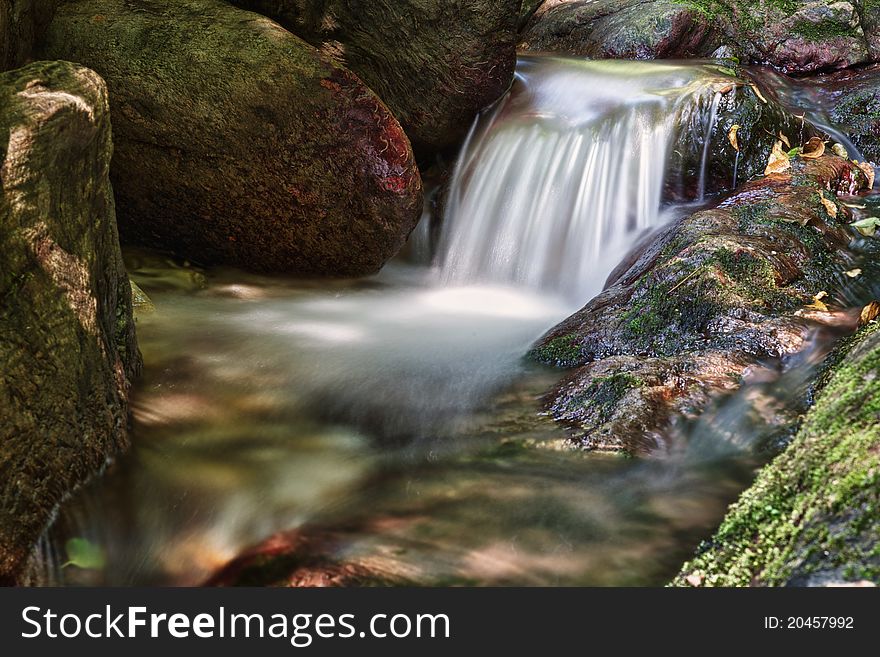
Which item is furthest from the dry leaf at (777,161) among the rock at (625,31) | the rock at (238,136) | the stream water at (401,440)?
the rock at (625,31)

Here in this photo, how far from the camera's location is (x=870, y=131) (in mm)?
7402

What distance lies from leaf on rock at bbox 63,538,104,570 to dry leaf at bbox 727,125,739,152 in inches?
225

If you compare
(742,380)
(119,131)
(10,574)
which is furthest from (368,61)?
(10,574)

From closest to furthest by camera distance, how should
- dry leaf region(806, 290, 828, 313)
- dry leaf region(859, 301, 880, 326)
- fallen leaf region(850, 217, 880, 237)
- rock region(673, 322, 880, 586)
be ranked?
rock region(673, 322, 880, 586)
dry leaf region(859, 301, 880, 326)
dry leaf region(806, 290, 828, 313)
fallen leaf region(850, 217, 880, 237)

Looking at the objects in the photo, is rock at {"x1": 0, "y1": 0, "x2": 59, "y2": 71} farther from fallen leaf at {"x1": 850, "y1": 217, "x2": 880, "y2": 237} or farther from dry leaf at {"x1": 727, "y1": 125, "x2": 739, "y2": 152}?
fallen leaf at {"x1": 850, "y1": 217, "x2": 880, "y2": 237}

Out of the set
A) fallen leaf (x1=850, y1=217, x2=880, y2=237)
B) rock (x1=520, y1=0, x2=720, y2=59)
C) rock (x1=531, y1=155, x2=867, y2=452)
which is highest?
rock (x1=520, y1=0, x2=720, y2=59)

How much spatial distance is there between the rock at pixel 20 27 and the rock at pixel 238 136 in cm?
10

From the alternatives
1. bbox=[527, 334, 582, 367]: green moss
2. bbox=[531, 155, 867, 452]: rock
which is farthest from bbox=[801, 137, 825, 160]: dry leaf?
bbox=[527, 334, 582, 367]: green moss

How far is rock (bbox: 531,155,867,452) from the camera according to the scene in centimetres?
350

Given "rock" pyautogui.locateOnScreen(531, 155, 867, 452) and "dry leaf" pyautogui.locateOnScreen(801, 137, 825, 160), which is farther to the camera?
"dry leaf" pyautogui.locateOnScreen(801, 137, 825, 160)

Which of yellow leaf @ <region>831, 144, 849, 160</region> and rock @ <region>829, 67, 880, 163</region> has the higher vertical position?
rock @ <region>829, 67, 880, 163</region>

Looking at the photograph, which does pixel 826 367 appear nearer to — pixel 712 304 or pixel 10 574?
pixel 712 304

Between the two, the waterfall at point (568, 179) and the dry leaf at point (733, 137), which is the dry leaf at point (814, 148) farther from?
the waterfall at point (568, 179)

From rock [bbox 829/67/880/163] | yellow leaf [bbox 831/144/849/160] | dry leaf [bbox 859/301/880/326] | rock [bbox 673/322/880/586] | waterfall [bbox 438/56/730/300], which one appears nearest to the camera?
rock [bbox 673/322/880/586]
